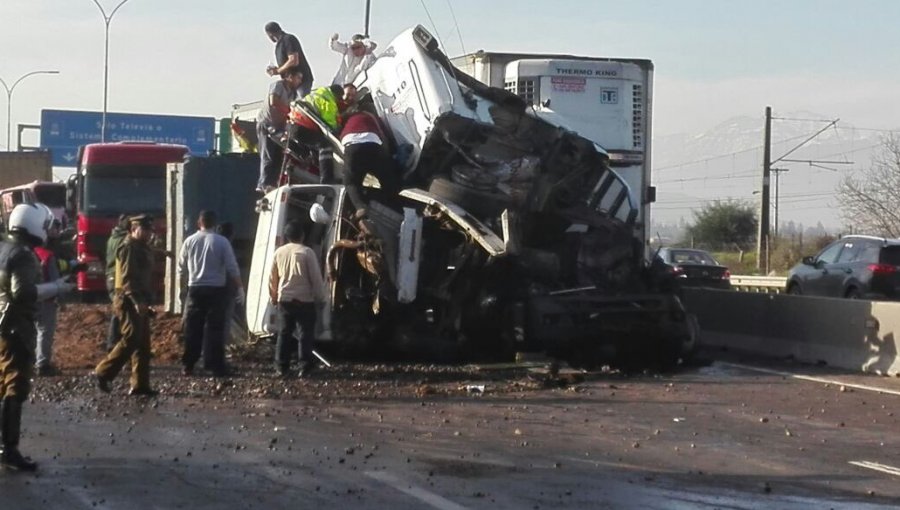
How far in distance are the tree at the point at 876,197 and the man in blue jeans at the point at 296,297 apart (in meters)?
46.1

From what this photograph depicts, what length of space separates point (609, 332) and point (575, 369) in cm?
72

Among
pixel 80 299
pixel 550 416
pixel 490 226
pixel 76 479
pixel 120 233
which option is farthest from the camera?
pixel 80 299

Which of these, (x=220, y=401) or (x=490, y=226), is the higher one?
(x=490, y=226)

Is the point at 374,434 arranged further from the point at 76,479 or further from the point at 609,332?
the point at 609,332

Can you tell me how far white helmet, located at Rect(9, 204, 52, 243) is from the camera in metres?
9.12

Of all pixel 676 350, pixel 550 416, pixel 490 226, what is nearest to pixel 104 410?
pixel 550 416

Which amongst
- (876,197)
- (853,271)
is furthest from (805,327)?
(876,197)

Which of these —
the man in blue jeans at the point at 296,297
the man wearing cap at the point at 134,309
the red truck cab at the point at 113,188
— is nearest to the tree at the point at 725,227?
the red truck cab at the point at 113,188

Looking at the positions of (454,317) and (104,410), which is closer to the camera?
(104,410)

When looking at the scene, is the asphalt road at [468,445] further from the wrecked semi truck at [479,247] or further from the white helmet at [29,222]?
the white helmet at [29,222]

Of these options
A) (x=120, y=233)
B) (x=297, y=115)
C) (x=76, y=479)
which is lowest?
(x=76, y=479)

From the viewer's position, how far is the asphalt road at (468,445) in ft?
26.9

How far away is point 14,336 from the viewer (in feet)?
29.3

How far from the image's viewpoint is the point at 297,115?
53.0 ft
